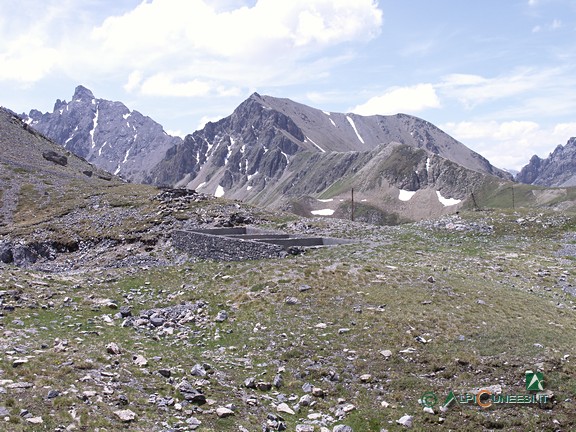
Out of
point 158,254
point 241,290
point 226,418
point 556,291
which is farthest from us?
point 158,254

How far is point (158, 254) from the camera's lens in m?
44.6

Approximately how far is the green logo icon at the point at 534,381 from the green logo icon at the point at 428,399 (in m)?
3.13

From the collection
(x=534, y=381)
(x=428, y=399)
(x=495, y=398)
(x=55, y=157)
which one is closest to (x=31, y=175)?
(x=55, y=157)

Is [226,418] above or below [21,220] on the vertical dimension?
below

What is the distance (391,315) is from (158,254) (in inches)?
1130

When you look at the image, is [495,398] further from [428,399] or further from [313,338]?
[313,338]

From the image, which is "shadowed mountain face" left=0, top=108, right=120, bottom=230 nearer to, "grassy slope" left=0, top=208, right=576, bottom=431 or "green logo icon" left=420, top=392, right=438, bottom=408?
"grassy slope" left=0, top=208, right=576, bottom=431

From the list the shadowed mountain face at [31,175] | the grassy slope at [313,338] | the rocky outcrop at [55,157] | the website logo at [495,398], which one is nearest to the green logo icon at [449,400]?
the website logo at [495,398]

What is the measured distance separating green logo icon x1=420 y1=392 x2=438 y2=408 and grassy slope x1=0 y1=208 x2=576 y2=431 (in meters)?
0.28

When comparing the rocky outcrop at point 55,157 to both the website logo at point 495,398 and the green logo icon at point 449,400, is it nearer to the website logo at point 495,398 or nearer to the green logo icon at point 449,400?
the website logo at point 495,398

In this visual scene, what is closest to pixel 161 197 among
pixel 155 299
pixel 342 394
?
pixel 155 299

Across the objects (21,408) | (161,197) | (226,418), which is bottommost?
(226,418)

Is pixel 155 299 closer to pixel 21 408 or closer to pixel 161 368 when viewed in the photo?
pixel 161 368

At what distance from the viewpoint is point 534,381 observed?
1530 cm
